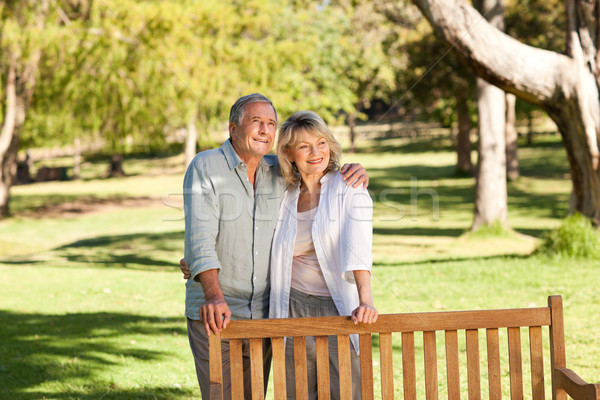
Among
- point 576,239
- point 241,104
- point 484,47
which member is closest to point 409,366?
point 241,104

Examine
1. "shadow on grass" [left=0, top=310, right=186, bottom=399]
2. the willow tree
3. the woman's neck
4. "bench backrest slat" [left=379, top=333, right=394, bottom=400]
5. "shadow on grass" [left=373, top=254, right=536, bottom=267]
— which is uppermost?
the willow tree

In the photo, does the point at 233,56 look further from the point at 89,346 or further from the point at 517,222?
the point at 89,346

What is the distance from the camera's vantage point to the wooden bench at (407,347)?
284 cm

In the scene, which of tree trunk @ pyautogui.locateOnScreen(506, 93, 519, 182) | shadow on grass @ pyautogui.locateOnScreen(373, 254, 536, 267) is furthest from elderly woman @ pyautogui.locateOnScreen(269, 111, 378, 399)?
tree trunk @ pyautogui.locateOnScreen(506, 93, 519, 182)

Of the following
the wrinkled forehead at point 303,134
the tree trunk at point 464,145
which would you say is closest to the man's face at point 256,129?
the wrinkled forehead at point 303,134

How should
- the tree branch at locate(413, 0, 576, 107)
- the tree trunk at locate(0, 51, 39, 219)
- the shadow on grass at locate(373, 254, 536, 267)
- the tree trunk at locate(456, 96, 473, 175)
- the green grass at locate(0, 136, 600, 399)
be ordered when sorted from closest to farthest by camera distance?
1. the green grass at locate(0, 136, 600, 399)
2. the tree branch at locate(413, 0, 576, 107)
3. the shadow on grass at locate(373, 254, 536, 267)
4. the tree trunk at locate(0, 51, 39, 219)
5. the tree trunk at locate(456, 96, 473, 175)

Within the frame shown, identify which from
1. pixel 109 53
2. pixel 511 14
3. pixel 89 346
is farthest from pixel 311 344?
pixel 511 14

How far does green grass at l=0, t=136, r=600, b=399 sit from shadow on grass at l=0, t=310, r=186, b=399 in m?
0.01

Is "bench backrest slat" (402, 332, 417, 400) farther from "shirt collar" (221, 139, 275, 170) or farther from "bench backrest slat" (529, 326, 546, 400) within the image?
"shirt collar" (221, 139, 275, 170)

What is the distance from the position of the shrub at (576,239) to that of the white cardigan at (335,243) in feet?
22.0

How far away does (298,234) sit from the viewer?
3156 millimetres

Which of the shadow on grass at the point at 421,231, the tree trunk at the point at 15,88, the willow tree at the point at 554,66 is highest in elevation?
the tree trunk at the point at 15,88

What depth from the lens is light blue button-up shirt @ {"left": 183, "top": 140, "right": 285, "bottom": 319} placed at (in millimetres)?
3100

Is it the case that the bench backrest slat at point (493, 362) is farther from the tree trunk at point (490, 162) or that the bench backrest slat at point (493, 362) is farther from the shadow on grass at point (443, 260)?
the tree trunk at point (490, 162)
